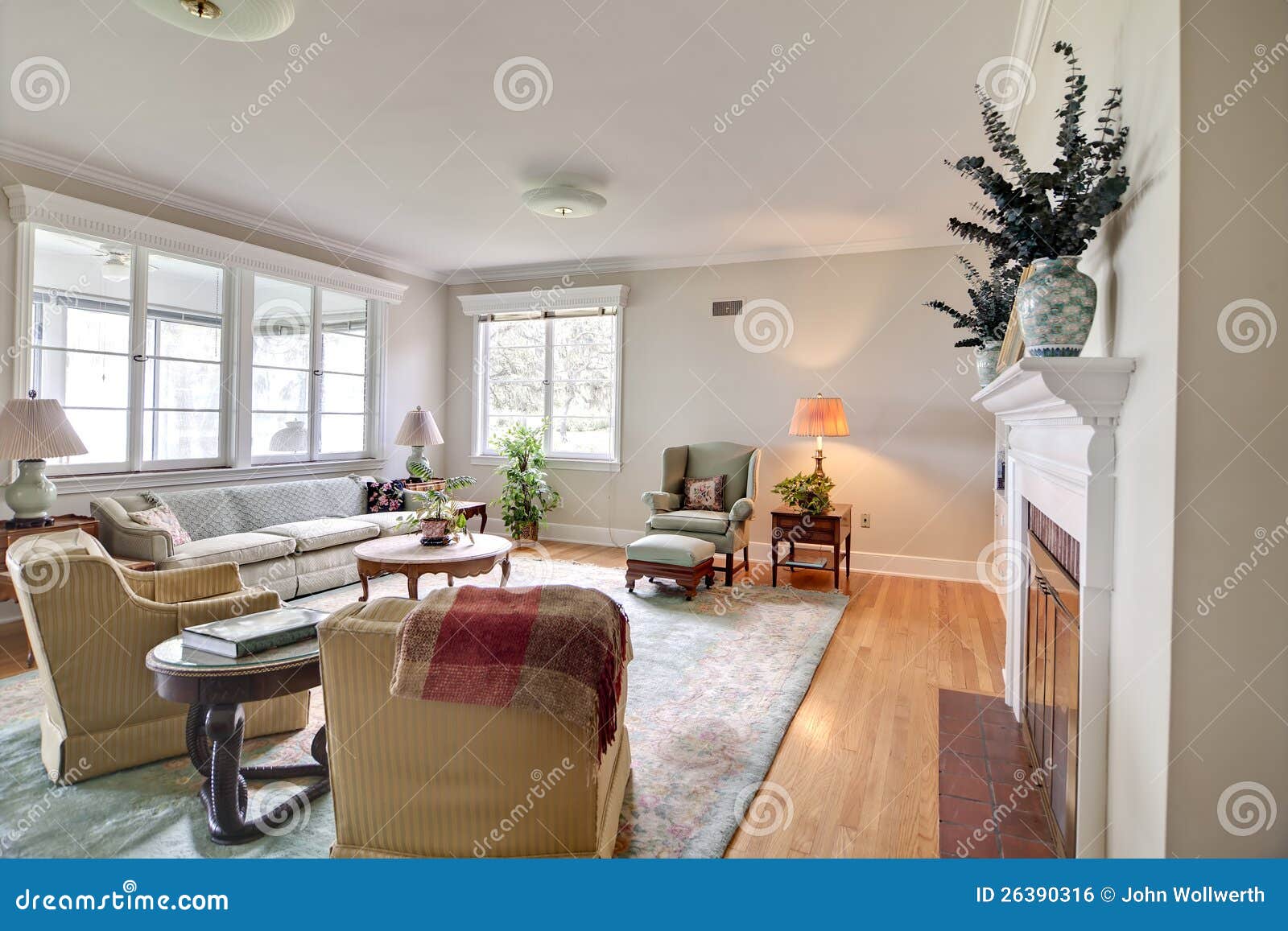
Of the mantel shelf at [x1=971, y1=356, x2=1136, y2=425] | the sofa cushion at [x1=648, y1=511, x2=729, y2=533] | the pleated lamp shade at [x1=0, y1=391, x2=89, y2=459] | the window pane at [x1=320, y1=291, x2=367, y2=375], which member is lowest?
the sofa cushion at [x1=648, y1=511, x2=729, y2=533]

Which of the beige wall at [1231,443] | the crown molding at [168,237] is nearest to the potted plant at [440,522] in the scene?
the crown molding at [168,237]

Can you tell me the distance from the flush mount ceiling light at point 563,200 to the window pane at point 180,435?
285 centimetres

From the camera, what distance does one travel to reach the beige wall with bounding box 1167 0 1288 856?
1.07 m

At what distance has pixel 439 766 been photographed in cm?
155

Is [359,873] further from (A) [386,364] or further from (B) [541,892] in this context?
(A) [386,364]

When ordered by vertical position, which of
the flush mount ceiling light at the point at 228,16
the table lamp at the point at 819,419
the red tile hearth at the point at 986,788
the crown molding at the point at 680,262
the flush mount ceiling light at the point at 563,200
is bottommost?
the red tile hearth at the point at 986,788

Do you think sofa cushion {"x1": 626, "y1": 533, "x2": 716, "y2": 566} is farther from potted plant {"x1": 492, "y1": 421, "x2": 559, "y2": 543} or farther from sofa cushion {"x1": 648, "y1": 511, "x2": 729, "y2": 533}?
potted plant {"x1": 492, "y1": 421, "x2": 559, "y2": 543}

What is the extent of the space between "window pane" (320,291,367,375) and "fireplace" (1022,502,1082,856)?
216 inches

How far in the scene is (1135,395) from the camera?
1278 mm

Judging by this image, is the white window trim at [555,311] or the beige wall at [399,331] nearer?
the beige wall at [399,331]

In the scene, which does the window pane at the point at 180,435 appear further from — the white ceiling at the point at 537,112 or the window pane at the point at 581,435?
the window pane at the point at 581,435

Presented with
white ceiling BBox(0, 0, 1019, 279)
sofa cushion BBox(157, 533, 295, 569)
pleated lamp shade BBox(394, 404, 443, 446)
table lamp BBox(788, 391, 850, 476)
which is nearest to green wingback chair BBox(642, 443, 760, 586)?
table lamp BBox(788, 391, 850, 476)

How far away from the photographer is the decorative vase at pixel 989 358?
256 centimetres

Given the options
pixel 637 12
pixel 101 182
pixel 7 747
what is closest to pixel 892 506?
pixel 637 12
